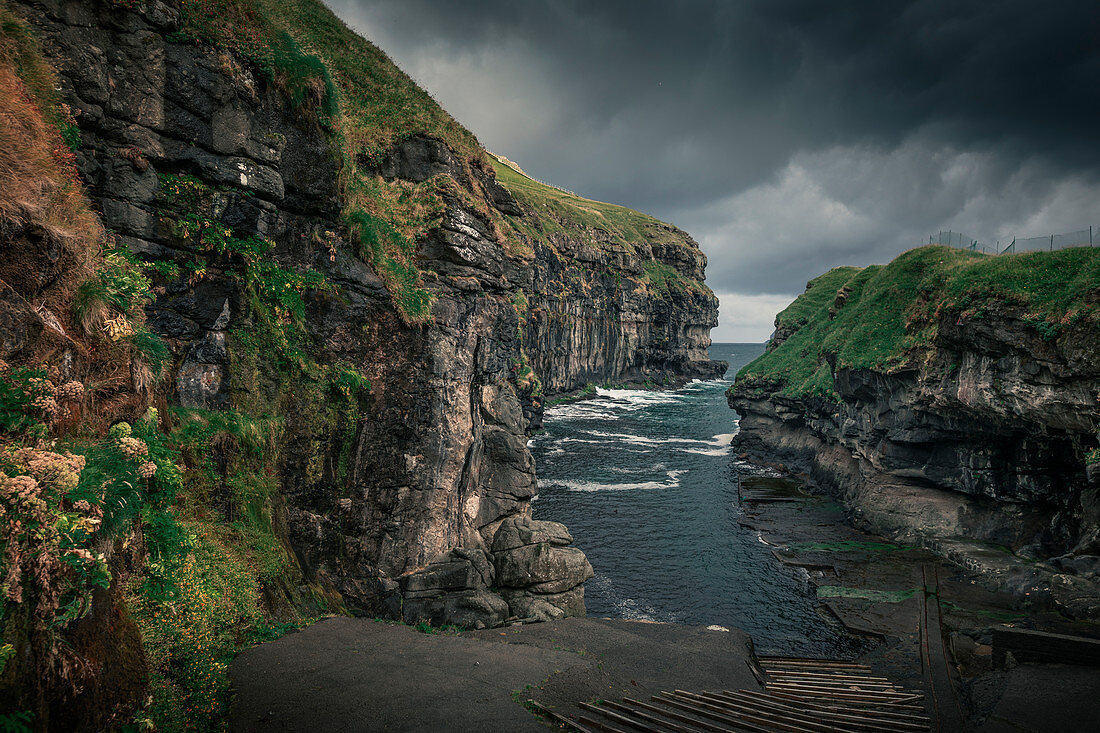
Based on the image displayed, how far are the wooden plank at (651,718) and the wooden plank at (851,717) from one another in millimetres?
3283

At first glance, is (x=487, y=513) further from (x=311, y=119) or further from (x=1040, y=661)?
(x=1040, y=661)

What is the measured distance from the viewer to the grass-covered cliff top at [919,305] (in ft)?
83.9

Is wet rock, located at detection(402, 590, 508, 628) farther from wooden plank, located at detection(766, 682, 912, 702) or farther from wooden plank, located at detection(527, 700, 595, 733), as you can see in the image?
wooden plank, located at detection(766, 682, 912, 702)

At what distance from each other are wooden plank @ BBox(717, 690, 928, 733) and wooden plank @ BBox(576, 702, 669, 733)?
386 cm

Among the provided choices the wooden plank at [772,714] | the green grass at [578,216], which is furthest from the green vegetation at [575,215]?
the wooden plank at [772,714]

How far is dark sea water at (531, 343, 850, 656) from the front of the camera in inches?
1007

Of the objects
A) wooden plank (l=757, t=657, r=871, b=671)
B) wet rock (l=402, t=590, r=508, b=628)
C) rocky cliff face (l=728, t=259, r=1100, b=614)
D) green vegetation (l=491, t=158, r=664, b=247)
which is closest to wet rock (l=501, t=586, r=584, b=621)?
wet rock (l=402, t=590, r=508, b=628)

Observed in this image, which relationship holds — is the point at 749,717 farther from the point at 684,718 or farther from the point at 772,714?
the point at 684,718

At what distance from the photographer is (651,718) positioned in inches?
434

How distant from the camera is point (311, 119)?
1645 cm

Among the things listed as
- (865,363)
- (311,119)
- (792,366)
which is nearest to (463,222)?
(311,119)

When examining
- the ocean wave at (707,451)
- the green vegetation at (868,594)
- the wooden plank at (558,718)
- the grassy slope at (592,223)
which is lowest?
the green vegetation at (868,594)

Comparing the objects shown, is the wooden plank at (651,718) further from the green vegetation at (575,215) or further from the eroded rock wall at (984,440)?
the green vegetation at (575,215)

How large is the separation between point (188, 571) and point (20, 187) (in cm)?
814
